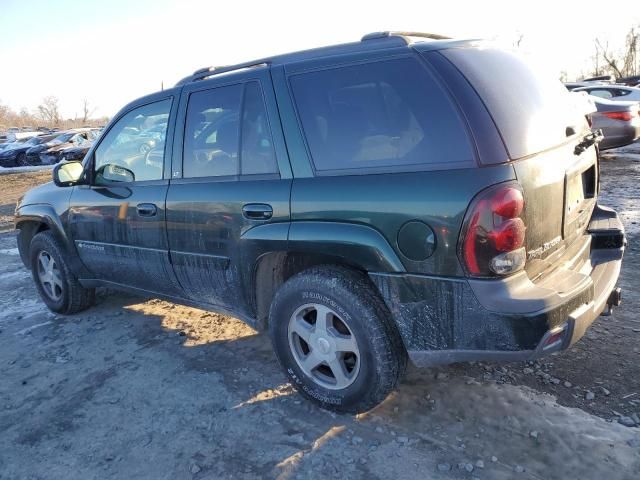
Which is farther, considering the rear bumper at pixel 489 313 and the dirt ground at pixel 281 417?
the dirt ground at pixel 281 417

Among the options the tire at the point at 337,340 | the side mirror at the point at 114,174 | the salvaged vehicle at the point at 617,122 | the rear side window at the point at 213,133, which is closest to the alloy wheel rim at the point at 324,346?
the tire at the point at 337,340

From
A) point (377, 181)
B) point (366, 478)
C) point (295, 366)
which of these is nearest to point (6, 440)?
point (295, 366)

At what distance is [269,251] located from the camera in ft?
9.68

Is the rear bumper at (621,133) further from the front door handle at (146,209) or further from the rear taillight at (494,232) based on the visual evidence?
the front door handle at (146,209)

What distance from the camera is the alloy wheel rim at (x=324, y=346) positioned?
281cm

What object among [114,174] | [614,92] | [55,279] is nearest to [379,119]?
[114,174]

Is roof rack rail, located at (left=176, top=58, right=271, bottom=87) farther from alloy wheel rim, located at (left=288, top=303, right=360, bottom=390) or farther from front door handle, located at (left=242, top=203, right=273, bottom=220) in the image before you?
alloy wheel rim, located at (left=288, top=303, right=360, bottom=390)

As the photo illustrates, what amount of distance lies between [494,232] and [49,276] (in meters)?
4.16

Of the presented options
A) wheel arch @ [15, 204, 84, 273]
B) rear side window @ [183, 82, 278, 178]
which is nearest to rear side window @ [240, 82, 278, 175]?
rear side window @ [183, 82, 278, 178]

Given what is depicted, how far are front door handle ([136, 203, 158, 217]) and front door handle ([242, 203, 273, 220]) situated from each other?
89 centimetres

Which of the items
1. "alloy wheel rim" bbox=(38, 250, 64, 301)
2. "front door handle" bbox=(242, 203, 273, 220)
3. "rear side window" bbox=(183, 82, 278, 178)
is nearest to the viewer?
"front door handle" bbox=(242, 203, 273, 220)

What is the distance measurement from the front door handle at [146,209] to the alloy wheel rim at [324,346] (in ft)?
4.40

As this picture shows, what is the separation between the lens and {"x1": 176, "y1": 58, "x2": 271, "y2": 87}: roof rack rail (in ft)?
10.5

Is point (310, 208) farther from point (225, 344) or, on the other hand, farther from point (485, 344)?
point (225, 344)
